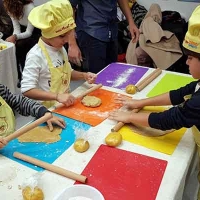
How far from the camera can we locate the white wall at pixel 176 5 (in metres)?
2.96

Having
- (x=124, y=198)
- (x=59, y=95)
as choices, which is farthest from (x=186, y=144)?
(x=59, y=95)

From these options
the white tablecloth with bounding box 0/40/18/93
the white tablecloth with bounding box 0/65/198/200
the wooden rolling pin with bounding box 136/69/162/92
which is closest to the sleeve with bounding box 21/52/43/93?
the white tablecloth with bounding box 0/65/198/200

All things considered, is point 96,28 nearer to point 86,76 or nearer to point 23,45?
point 86,76

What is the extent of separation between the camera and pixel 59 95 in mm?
1211

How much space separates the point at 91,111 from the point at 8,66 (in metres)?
1.39

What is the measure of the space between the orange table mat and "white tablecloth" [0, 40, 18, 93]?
4.08 ft

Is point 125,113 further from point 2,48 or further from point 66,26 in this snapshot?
point 2,48

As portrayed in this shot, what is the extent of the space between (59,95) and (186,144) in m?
0.55

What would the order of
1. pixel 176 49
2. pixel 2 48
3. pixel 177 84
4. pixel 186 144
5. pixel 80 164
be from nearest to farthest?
pixel 80 164, pixel 186 144, pixel 177 84, pixel 2 48, pixel 176 49

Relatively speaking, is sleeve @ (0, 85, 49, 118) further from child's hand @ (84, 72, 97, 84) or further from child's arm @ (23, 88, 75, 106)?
child's hand @ (84, 72, 97, 84)

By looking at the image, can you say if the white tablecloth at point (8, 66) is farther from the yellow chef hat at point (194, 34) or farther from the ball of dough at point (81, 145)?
the yellow chef hat at point (194, 34)

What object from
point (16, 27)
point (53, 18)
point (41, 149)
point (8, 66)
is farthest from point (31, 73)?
point (16, 27)

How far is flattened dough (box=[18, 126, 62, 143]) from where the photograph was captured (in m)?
0.99

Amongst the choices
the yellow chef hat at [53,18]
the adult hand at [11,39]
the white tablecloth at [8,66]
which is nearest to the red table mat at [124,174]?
the yellow chef hat at [53,18]
